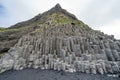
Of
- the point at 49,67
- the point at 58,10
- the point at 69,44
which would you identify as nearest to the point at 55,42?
the point at 69,44

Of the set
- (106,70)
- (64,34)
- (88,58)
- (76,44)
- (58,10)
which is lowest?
(106,70)

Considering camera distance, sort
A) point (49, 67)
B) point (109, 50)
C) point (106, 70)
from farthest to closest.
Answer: point (109, 50), point (49, 67), point (106, 70)

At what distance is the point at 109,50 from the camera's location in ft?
160

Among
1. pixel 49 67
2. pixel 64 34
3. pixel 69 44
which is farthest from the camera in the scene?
pixel 64 34

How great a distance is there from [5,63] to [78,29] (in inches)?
1055

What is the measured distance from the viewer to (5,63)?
52.1 meters

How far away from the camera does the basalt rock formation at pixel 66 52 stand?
43719 mm

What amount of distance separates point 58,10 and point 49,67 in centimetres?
6016

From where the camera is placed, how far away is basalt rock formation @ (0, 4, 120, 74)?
43.7 meters

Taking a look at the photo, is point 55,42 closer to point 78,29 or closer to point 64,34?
point 64,34

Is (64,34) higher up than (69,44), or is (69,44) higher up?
(64,34)

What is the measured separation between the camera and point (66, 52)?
49.3 metres

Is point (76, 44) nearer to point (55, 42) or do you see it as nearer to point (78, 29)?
point (55, 42)

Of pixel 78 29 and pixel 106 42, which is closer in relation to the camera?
pixel 106 42
